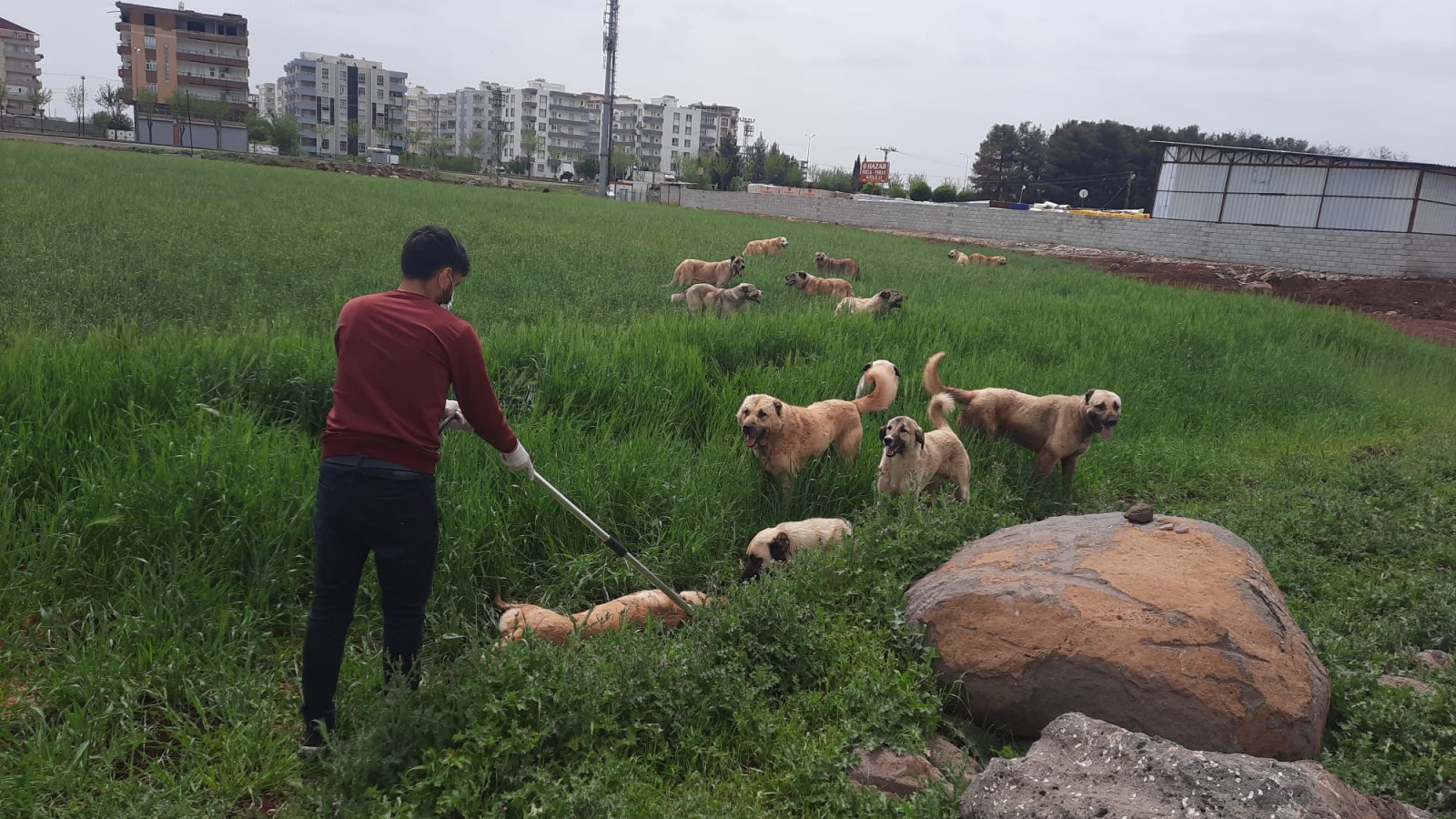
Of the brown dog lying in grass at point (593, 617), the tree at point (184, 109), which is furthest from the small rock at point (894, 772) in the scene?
the tree at point (184, 109)

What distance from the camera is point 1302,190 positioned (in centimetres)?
3341

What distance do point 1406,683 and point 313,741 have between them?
539cm

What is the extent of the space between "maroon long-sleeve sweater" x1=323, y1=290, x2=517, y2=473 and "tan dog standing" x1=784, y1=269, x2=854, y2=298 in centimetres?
1312

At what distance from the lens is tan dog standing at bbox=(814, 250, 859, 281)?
64.9 ft

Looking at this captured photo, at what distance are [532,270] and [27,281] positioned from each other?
7451 millimetres

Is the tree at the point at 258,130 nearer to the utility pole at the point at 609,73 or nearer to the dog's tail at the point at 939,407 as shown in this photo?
the utility pole at the point at 609,73

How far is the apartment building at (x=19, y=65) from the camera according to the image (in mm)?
94969

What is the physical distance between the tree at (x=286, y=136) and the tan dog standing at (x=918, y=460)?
9367cm

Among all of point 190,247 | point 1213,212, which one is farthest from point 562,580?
point 1213,212

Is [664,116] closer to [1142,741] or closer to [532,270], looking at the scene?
[532,270]

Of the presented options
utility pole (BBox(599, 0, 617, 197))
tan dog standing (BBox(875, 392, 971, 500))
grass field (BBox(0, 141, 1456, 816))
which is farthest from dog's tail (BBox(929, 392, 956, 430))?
utility pole (BBox(599, 0, 617, 197))

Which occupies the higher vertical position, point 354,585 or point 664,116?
point 664,116

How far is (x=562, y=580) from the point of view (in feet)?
18.4

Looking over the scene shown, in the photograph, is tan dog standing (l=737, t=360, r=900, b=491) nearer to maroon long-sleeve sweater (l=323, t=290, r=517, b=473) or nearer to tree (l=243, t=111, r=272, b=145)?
maroon long-sleeve sweater (l=323, t=290, r=517, b=473)
